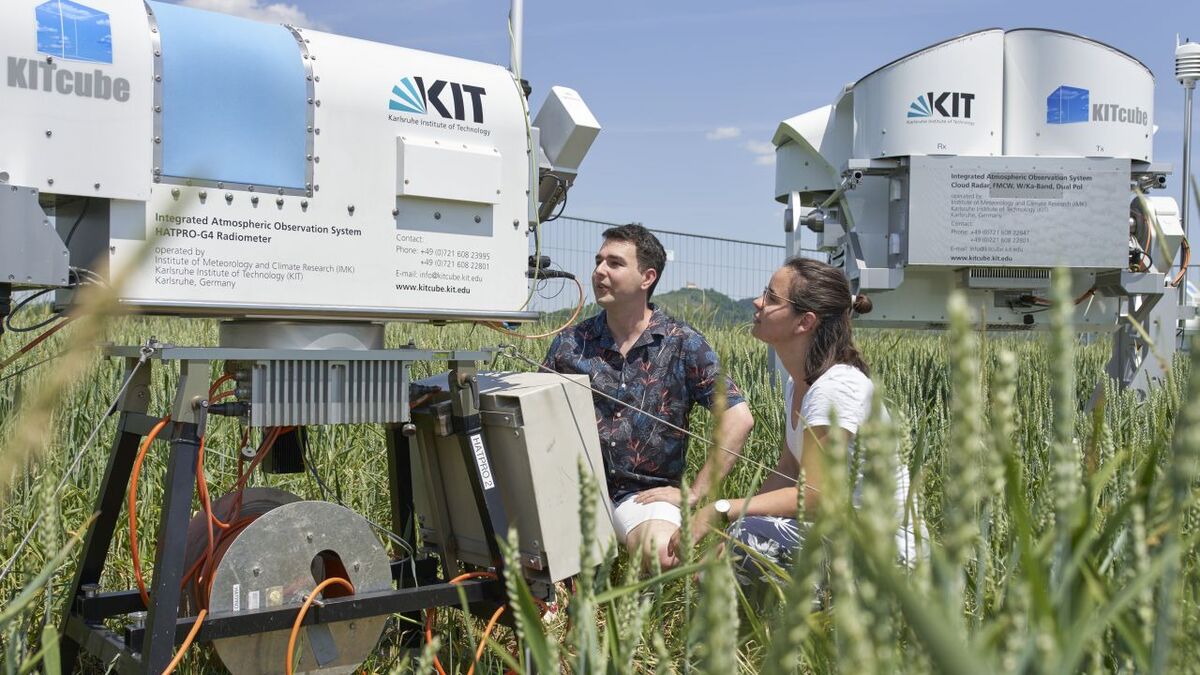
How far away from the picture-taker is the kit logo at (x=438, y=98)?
8.41ft

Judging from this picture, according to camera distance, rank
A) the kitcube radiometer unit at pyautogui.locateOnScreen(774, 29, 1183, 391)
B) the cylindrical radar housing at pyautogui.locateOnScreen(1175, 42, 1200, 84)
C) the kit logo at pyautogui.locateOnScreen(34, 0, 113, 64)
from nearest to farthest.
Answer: the kit logo at pyautogui.locateOnScreen(34, 0, 113, 64), the kitcube radiometer unit at pyautogui.locateOnScreen(774, 29, 1183, 391), the cylindrical radar housing at pyautogui.locateOnScreen(1175, 42, 1200, 84)

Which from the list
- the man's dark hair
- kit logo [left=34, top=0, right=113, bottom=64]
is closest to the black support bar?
kit logo [left=34, top=0, right=113, bottom=64]

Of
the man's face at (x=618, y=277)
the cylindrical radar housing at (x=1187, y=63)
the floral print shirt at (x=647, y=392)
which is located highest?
the cylindrical radar housing at (x=1187, y=63)

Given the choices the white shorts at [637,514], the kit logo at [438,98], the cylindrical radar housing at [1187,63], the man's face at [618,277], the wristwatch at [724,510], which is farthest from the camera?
the cylindrical radar housing at [1187,63]

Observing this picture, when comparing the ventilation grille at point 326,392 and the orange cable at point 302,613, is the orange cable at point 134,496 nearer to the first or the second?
the ventilation grille at point 326,392

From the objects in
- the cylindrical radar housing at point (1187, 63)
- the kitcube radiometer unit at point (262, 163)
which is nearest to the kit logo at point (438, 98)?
the kitcube radiometer unit at point (262, 163)

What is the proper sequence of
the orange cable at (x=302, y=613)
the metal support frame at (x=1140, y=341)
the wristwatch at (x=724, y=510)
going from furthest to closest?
the metal support frame at (x=1140, y=341) < the wristwatch at (x=724, y=510) < the orange cable at (x=302, y=613)

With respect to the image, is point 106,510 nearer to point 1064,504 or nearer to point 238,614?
point 238,614

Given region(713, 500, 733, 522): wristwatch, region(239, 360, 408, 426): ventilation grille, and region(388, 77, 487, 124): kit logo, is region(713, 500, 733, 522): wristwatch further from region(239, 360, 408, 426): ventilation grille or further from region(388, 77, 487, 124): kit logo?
region(388, 77, 487, 124): kit logo

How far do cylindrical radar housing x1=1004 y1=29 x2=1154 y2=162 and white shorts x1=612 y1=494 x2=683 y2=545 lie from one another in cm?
369

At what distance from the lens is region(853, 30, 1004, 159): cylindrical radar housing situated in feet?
19.6

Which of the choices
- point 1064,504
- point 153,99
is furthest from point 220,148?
point 1064,504

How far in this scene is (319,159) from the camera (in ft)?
8.04

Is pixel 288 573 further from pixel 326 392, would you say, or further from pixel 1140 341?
pixel 1140 341
